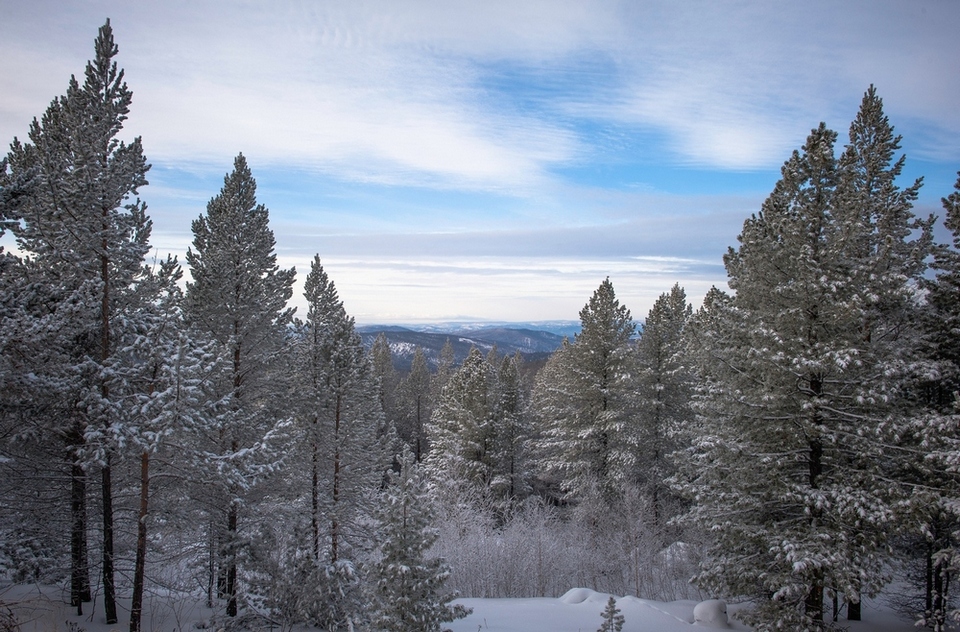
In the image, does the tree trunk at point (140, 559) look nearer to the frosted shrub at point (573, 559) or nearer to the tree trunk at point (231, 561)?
the tree trunk at point (231, 561)

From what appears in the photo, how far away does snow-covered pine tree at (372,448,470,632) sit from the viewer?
748cm

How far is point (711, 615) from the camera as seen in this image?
41.3ft

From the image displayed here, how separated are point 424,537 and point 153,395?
17.4 feet

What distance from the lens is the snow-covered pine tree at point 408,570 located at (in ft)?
24.5

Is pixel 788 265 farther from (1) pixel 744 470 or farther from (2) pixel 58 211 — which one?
(2) pixel 58 211

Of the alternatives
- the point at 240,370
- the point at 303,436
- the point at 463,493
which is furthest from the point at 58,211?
the point at 463,493

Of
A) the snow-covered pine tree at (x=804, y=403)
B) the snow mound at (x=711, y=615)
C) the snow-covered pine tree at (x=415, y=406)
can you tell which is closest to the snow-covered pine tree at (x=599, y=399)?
the snow mound at (x=711, y=615)

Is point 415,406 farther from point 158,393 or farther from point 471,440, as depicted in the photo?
point 158,393

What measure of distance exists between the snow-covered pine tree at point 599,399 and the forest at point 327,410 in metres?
9.41

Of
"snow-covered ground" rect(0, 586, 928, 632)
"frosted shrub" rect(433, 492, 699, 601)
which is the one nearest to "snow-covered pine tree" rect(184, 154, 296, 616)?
"snow-covered ground" rect(0, 586, 928, 632)

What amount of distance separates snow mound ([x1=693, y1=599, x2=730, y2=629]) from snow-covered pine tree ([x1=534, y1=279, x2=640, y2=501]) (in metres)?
9.36

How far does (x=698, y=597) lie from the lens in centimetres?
1866

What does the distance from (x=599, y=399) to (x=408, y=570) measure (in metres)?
17.3

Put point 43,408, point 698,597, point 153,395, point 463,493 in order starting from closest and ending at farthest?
1. point 153,395
2. point 43,408
3. point 698,597
4. point 463,493
